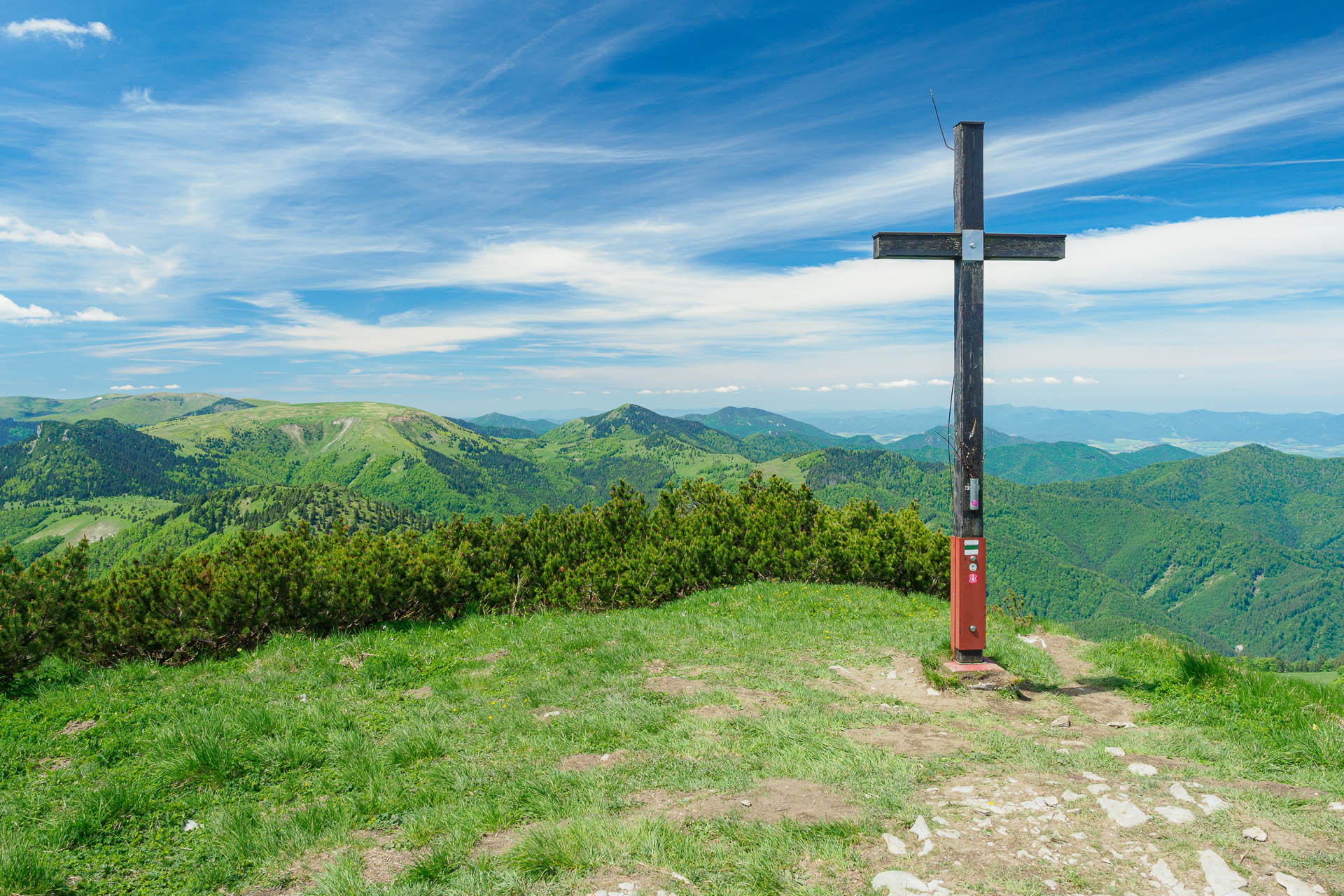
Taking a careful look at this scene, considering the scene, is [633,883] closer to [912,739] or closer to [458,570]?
[912,739]

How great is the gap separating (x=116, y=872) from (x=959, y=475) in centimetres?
900

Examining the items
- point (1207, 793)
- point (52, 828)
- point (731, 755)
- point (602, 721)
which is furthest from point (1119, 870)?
point (52, 828)

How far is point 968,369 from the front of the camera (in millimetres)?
8570

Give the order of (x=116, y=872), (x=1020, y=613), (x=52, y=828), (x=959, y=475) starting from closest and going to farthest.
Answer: (x=116, y=872)
(x=52, y=828)
(x=959, y=475)
(x=1020, y=613)

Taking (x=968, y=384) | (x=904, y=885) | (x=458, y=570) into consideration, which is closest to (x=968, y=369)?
(x=968, y=384)

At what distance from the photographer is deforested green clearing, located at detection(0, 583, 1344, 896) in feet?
13.7

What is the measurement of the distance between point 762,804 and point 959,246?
23.4ft

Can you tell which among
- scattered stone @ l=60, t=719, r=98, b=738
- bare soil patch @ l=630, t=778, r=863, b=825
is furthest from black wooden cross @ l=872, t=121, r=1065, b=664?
scattered stone @ l=60, t=719, r=98, b=738

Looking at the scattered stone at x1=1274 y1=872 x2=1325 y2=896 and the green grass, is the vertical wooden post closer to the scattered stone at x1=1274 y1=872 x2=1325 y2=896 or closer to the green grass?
the green grass

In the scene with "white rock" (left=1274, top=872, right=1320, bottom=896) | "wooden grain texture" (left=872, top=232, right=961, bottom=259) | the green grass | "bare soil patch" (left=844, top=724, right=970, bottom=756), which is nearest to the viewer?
"white rock" (left=1274, top=872, right=1320, bottom=896)

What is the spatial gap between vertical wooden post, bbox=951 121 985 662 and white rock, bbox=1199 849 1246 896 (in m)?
4.67

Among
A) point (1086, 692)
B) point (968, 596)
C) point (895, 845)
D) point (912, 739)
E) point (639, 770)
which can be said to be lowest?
point (1086, 692)

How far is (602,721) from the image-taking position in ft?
22.7

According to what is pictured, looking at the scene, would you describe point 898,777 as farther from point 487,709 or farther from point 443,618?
point 443,618
